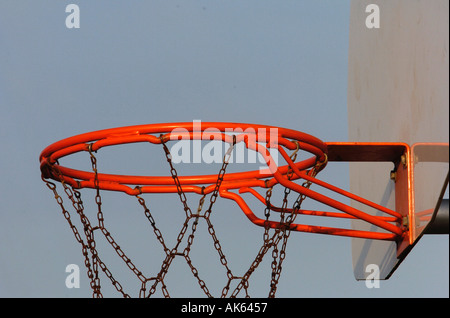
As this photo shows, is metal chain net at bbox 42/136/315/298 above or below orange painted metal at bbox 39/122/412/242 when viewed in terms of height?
below

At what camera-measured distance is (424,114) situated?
368 centimetres

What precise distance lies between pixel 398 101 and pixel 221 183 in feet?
2.93

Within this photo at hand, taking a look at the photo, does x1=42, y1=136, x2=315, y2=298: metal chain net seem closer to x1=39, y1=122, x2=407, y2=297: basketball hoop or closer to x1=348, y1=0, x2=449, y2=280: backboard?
x1=39, y1=122, x2=407, y2=297: basketball hoop

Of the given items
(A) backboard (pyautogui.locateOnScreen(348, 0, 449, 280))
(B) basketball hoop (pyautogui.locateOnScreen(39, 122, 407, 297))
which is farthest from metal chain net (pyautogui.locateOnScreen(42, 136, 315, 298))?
(A) backboard (pyautogui.locateOnScreen(348, 0, 449, 280))

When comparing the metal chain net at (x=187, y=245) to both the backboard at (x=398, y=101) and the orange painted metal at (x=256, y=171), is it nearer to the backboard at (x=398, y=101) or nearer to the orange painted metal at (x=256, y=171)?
the orange painted metal at (x=256, y=171)

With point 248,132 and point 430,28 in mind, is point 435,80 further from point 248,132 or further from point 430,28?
point 248,132

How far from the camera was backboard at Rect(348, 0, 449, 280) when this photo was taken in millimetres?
3502

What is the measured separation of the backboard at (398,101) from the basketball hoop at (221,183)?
0.18m

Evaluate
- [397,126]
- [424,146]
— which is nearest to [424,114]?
[424,146]

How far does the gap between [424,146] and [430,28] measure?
1.68 ft

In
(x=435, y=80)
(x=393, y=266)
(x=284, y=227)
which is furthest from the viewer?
(x=393, y=266)

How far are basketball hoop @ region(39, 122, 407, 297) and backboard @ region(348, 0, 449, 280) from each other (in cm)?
18

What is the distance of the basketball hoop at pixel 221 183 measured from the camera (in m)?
3.72

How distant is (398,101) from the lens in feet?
13.4
